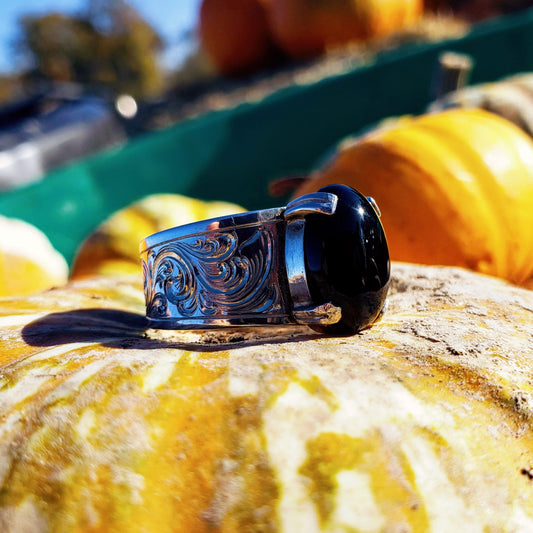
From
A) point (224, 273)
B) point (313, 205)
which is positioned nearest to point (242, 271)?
point (224, 273)

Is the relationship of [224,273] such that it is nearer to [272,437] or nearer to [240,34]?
[272,437]

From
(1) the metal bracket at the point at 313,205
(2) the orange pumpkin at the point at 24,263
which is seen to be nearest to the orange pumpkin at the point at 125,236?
(2) the orange pumpkin at the point at 24,263

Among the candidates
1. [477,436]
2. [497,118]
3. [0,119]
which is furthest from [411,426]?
[0,119]

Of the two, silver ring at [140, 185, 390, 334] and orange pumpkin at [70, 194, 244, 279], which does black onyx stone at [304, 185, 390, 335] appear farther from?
orange pumpkin at [70, 194, 244, 279]

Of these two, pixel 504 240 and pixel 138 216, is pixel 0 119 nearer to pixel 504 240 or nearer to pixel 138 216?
pixel 138 216

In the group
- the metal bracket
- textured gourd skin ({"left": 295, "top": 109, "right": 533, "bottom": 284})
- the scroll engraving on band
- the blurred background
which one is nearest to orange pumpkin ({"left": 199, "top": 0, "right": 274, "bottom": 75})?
the blurred background
